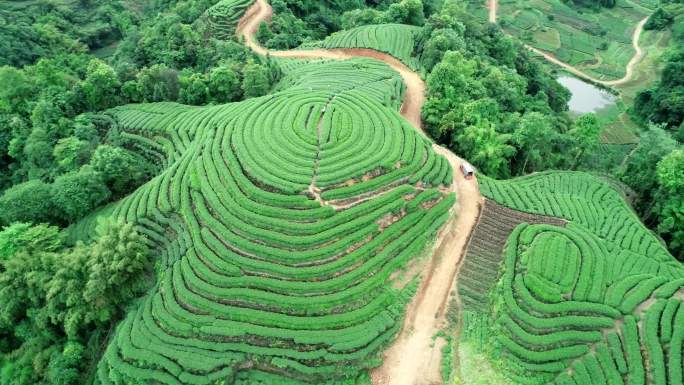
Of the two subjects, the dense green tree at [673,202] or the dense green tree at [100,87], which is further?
the dense green tree at [100,87]

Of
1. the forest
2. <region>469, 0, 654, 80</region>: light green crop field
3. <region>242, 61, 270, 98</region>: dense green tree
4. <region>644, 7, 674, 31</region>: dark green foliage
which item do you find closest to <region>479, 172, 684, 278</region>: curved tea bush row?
the forest

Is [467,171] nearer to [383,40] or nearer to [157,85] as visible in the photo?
[383,40]

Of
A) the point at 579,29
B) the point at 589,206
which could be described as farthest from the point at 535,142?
the point at 579,29

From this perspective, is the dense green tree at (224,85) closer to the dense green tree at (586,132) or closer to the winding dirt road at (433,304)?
the winding dirt road at (433,304)

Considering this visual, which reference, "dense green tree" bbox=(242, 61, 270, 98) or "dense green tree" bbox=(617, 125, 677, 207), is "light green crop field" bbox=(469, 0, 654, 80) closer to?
"dense green tree" bbox=(617, 125, 677, 207)

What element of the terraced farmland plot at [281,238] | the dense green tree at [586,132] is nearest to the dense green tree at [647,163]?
the dense green tree at [586,132]

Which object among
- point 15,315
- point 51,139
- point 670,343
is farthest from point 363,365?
point 51,139
